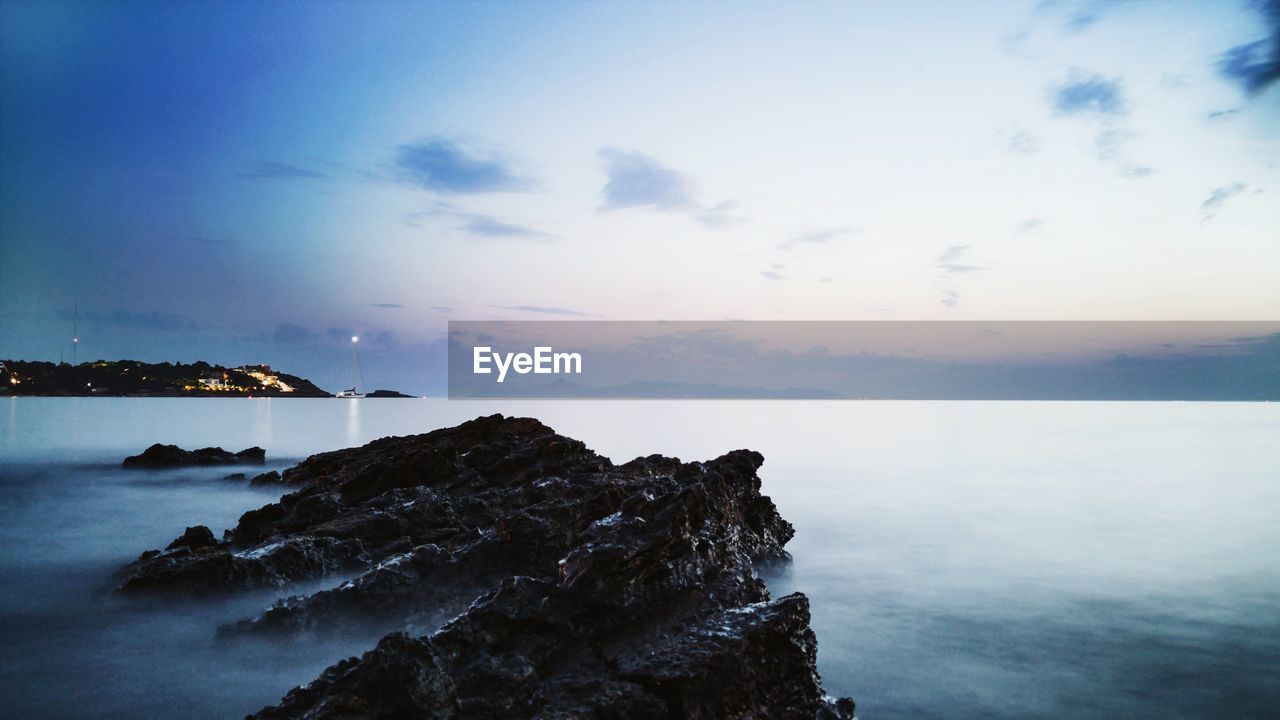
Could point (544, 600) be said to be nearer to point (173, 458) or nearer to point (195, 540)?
point (195, 540)

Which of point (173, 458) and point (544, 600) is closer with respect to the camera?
point (544, 600)

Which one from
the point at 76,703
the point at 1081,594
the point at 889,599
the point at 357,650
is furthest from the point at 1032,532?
the point at 76,703

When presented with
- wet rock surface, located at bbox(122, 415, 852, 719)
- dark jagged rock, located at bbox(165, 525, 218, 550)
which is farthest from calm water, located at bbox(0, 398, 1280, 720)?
dark jagged rock, located at bbox(165, 525, 218, 550)

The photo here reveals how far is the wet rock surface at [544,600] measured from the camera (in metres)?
4.72

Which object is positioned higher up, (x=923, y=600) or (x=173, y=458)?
(x=173, y=458)

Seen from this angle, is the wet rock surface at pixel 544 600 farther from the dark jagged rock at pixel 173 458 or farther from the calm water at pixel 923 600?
the dark jagged rock at pixel 173 458

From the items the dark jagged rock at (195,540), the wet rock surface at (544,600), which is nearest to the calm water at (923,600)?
the wet rock surface at (544,600)

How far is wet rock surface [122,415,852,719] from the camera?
472cm

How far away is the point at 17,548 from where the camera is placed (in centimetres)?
1387

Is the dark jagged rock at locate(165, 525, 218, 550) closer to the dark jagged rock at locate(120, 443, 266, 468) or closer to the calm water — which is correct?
the calm water

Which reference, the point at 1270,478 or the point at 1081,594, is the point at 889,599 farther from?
the point at 1270,478

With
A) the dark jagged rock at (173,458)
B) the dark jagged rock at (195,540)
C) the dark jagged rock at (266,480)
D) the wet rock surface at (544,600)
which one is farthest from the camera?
the dark jagged rock at (173,458)

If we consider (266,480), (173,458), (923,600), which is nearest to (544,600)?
(923,600)

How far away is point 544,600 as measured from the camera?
222 inches
